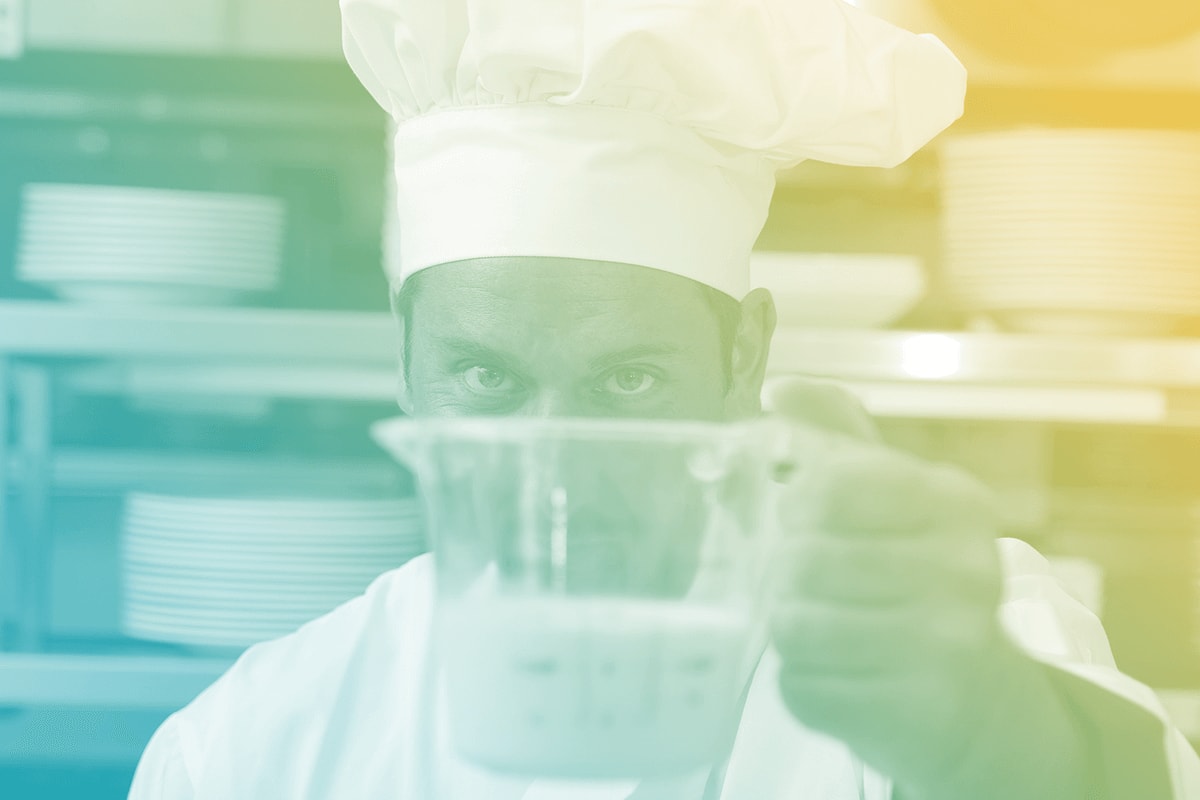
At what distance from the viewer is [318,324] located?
0.99m

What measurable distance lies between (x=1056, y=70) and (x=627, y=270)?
0.51m

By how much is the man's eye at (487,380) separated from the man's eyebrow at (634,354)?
57mm

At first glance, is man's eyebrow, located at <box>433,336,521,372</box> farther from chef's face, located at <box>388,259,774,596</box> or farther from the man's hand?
the man's hand

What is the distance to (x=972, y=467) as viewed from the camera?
3.97 ft

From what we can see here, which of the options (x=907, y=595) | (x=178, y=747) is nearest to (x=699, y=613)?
(x=907, y=595)

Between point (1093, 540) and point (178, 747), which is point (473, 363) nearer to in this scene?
point (178, 747)

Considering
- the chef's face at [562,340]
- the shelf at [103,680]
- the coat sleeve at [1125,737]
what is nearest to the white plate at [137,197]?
the chef's face at [562,340]

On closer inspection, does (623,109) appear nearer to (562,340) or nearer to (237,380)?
(562,340)

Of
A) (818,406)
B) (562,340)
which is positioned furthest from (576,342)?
(818,406)

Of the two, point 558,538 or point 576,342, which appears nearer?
point 558,538

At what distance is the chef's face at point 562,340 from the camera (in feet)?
2.39

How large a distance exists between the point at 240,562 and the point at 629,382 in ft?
1.53

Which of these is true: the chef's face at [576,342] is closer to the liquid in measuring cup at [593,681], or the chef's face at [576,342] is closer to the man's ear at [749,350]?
the man's ear at [749,350]

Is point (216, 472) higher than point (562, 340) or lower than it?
lower
